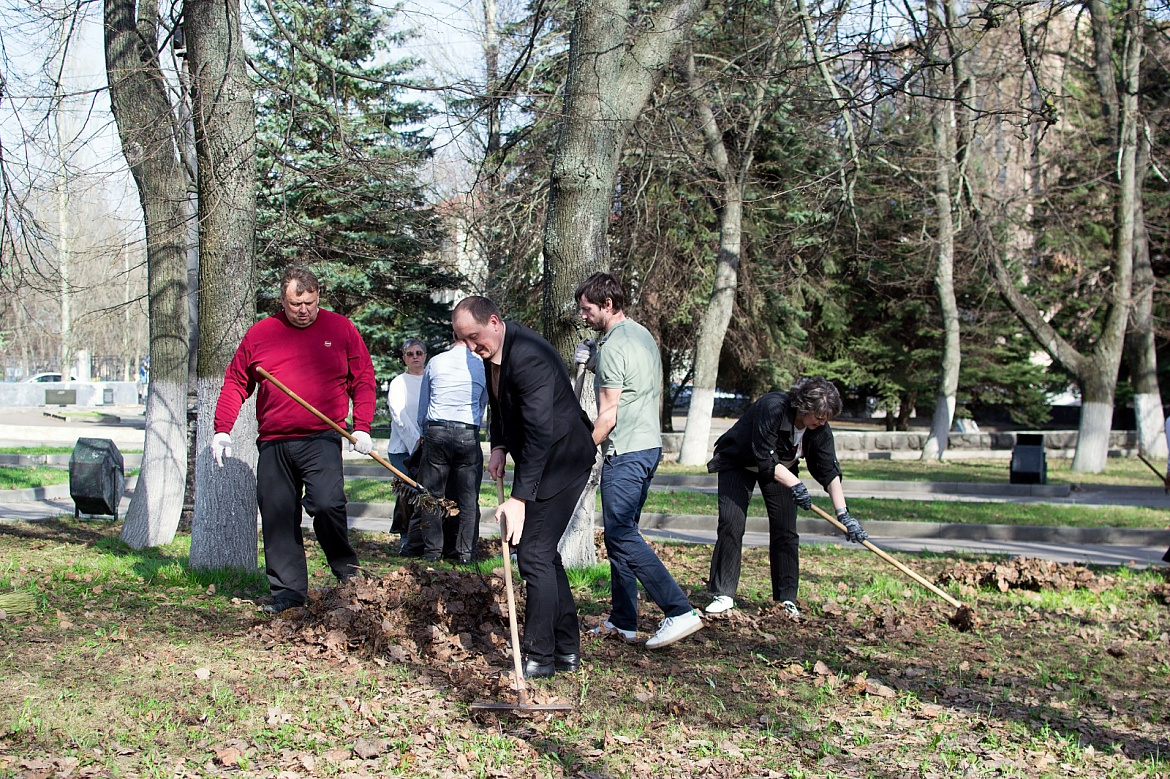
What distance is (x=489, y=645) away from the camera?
551cm

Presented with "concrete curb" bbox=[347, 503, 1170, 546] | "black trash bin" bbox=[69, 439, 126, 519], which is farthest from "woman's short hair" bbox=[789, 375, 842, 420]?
"black trash bin" bbox=[69, 439, 126, 519]

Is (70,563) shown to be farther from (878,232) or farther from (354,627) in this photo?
(878,232)

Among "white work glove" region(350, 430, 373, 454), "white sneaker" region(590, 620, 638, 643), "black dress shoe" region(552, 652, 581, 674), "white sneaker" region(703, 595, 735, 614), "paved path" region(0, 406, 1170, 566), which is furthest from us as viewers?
"paved path" region(0, 406, 1170, 566)

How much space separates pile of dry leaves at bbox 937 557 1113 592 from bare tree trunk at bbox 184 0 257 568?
514 cm

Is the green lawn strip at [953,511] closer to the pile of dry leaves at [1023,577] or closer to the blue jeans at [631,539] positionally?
the pile of dry leaves at [1023,577]

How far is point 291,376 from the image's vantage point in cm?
600

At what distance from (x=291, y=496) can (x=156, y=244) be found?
9.89 feet

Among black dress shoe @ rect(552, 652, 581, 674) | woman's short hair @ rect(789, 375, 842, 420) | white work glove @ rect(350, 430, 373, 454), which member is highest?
woman's short hair @ rect(789, 375, 842, 420)

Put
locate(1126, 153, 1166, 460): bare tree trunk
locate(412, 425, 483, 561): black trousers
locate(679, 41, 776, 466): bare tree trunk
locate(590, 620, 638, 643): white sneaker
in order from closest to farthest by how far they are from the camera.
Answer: locate(590, 620, 638, 643): white sneaker, locate(412, 425, 483, 561): black trousers, locate(679, 41, 776, 466): bare tree trunk, locate(1126, 153, 1166, 460): bare tree trunk

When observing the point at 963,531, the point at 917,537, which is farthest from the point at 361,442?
the point at 963,531

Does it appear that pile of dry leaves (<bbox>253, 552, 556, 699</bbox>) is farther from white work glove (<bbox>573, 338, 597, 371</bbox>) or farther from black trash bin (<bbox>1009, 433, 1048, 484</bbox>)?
black trash bin (<bbox>1009, 433, 1048, 484</bbox>)

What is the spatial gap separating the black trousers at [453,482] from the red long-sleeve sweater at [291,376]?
74.0 inches

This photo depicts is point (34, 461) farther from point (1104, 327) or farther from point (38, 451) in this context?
point (1104, 327)

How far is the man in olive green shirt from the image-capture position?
5.52 metres
